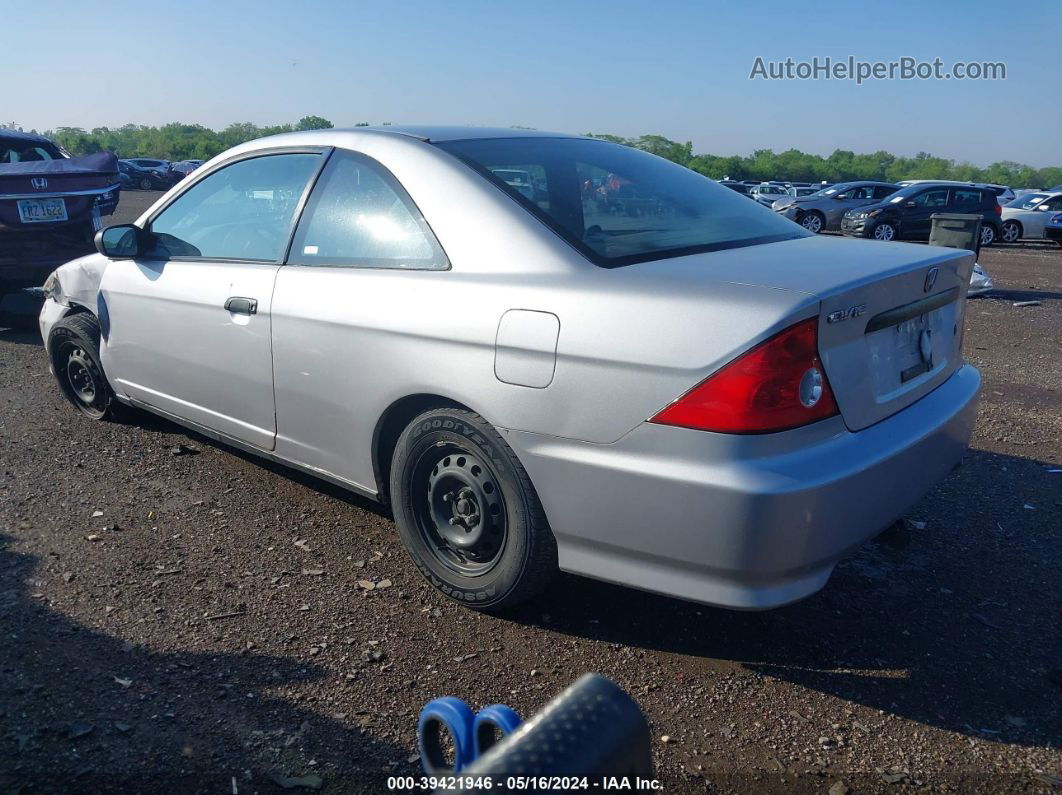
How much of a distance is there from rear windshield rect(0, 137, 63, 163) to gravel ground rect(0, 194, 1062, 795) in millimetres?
6273

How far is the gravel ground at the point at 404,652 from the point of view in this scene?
243cm

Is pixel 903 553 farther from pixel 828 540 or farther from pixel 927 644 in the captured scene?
pixel 828 540

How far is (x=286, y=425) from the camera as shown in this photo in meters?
3.72

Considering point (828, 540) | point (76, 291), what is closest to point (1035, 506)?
point (828, 540)

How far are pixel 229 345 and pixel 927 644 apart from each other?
2.99 m

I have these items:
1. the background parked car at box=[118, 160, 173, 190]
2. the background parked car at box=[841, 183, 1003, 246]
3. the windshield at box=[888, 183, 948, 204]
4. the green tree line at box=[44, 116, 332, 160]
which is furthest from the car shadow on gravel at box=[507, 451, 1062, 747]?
the green tree line at box=[44, 116, 332, 160]

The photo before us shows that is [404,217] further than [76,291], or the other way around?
[76,291]

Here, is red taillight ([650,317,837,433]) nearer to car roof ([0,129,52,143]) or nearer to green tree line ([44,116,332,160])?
car roof ([0,129,52,143])

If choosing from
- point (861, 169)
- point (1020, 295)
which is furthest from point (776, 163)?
point (1020, 295)

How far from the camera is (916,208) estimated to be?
2139 centimetres

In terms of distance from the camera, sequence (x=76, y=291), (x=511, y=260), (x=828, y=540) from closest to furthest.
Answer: (x=828, y=540) < (x=511, y=260) < (x=76, y=291)

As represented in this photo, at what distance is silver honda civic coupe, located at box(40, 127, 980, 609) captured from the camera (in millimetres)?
2467

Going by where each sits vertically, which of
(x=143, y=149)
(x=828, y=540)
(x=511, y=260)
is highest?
(x=143, y=149)

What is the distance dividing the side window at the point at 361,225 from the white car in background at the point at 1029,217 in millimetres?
23239
